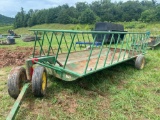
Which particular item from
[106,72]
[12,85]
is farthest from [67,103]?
[106,72]

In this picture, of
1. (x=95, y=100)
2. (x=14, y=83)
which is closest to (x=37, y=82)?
(x=14, y=83)

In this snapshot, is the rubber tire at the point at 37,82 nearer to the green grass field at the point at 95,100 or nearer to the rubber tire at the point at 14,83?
the green grass field at the point at 95,100

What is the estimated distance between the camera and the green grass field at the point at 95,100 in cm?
285

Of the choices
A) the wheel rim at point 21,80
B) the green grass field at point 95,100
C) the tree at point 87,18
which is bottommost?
the green grass field at point 95,100

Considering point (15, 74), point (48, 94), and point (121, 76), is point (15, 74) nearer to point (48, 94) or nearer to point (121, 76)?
point (48, 94)

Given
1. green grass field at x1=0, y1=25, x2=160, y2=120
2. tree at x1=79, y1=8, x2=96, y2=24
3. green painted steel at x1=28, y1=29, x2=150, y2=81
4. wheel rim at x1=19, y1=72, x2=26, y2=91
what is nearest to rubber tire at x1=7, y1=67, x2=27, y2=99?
wheel rim at x1=19, y1=72, x2=26, y2=91

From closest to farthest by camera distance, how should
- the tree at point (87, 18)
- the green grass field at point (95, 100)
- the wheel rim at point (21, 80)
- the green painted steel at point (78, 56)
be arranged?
the green grass field at point (95, 100) < the wheel rim at point (21, 80) < the green painted steel at point (78, 56) < the tree at point (87, 18)

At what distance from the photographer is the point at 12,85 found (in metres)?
3.04

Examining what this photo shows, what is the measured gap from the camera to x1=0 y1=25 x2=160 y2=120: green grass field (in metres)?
2.85

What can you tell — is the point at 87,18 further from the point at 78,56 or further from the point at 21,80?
the point at 21,80

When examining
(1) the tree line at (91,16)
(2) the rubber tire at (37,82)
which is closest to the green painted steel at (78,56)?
(2) the rubber tire at (37,82)

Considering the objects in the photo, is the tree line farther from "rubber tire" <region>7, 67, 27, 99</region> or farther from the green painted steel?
"rubber tire" <region>7, 67, 27, 99</region>

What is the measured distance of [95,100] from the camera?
3311 millimetres

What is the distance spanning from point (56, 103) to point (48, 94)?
14.3 inches
